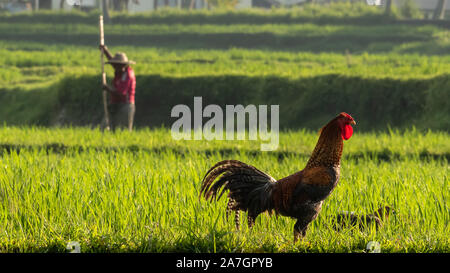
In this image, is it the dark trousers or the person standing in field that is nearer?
the person standing in field

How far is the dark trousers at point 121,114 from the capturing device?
1064cm

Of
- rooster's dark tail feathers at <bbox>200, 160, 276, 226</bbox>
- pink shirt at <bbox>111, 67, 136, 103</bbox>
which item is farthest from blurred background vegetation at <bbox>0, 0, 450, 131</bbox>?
rooster's dark tail feathers at <bbox>200, 160, 276, 226</bbox>

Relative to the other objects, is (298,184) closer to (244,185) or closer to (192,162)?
(244,185)

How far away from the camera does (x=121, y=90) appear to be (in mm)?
10273

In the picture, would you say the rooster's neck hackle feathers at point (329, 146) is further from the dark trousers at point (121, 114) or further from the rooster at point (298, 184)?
the dark trousers at point (121, 114)

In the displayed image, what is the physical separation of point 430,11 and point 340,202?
130 ft

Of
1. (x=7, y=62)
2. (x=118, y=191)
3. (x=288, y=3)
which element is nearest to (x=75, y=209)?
(x=118, y=191)

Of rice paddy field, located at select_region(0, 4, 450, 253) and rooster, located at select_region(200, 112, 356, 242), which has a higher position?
rooster, located at select_region(200, 112, 356, 242)

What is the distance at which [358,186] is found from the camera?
18.3 ft

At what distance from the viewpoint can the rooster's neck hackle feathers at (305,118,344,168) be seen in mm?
3486

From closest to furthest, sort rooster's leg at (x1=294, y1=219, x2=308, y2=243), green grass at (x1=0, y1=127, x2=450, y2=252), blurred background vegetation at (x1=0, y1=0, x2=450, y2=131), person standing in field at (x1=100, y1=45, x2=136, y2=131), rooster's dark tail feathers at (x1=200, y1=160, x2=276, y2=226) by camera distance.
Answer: rooster's leg at (x1=294, y1=219, x2=308, y2=243) → rooster's dark tail feathers at (x1=200, y1=160, x2=276, y2=226) → green grass at (x1=0, y1=127, x2=450, y2=252) → person standing in field at (x1=100, y1=45, x2=136, y2=131) → blurred background vegetation at (x1=0, y1=0, x2=450, y2=131)

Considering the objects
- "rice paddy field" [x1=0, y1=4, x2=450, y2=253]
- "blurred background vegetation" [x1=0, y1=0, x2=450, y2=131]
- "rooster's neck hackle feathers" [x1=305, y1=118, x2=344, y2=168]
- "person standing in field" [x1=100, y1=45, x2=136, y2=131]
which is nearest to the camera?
"rooster's neck hackle feathers" [x1=305, y1=118, x2=344, y2=168]

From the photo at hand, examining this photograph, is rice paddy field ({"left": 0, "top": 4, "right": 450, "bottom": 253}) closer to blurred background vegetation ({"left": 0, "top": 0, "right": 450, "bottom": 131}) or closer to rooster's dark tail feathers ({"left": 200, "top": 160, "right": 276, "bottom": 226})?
blurred background vegetation ({"left": 0, "top": 0, "right": 450, "bottom": 131})

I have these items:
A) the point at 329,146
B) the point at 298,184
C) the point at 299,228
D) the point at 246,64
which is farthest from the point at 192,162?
the point at 246,64
